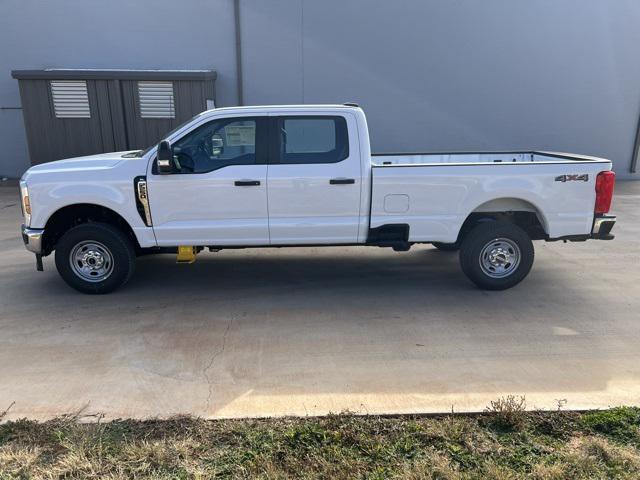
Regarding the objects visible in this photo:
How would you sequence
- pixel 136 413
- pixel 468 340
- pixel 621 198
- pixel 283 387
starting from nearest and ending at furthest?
pixel 136 413, pixel 283 387, pixel 468 340, pixel 621 198

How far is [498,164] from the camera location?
537cm

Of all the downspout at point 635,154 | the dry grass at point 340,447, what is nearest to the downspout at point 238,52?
the dry grass at point 340,447

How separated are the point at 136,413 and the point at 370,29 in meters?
11.7

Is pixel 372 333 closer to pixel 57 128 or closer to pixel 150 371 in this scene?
pixel 150 371

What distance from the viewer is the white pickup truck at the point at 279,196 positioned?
5.25 metres

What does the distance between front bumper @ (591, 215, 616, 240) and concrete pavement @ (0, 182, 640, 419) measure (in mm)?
686

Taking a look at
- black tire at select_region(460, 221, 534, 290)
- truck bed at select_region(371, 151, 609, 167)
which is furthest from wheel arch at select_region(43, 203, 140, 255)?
black tire at select_region(460, 221, 534, 290)

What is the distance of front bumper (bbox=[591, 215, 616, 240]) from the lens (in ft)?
17.9

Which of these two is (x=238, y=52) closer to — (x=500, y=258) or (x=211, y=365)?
(x=500, y=258)

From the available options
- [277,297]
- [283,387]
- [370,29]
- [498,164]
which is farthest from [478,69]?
[283,387]

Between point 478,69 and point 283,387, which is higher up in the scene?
point 478,69

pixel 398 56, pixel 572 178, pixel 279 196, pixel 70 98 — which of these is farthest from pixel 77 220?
pixel 398 56

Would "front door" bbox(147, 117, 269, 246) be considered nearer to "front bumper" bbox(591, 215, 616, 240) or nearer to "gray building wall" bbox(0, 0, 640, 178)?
"front bumper" bbox(591, 215, 616, 240)

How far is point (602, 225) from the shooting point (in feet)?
18.0
